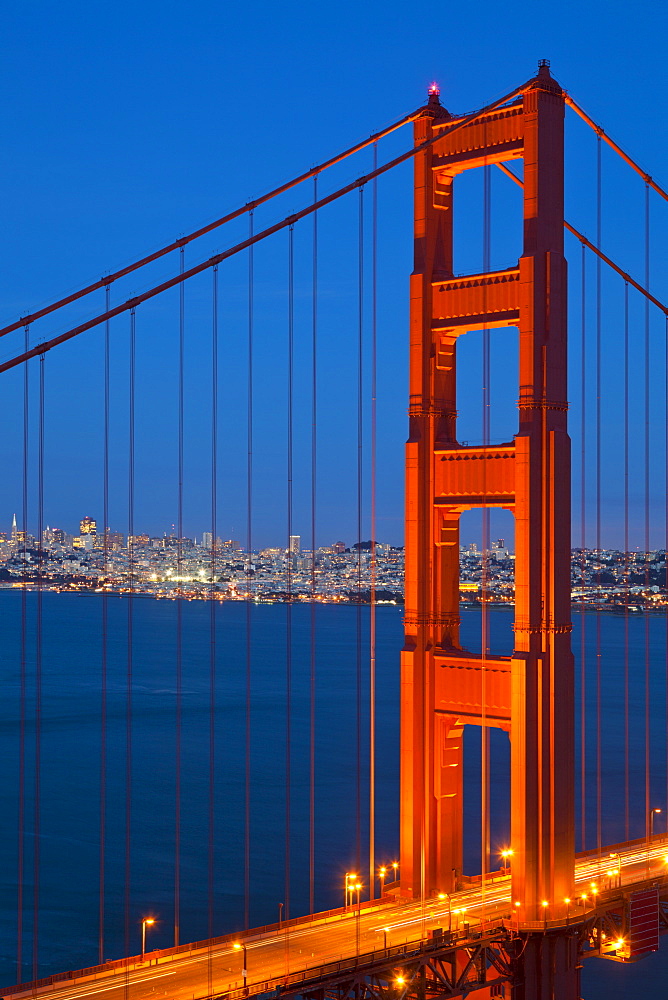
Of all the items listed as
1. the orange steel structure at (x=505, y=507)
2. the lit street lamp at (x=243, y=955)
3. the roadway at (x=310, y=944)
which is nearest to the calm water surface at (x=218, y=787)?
the roadway at (x=310, y=944)

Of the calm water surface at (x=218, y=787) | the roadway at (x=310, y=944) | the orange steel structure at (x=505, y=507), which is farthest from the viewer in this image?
the calm water surface at (x=218, y=787)

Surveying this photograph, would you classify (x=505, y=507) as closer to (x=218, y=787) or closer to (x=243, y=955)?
(x=243, y=955)

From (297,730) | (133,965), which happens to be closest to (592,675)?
(297,730)

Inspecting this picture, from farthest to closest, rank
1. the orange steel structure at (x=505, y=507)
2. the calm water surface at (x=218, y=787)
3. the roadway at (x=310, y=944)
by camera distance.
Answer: the calm water surface at (x=218, y=787), the orange steel structure at (x=505, y=507), the roadway at (x=310, y=944)

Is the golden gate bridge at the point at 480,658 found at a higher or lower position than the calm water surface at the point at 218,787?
higher

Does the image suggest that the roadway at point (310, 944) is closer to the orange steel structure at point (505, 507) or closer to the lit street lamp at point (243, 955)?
the lit street lamp at point (243, 955)

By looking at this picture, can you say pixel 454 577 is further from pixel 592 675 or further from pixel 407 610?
pixel 592 675
